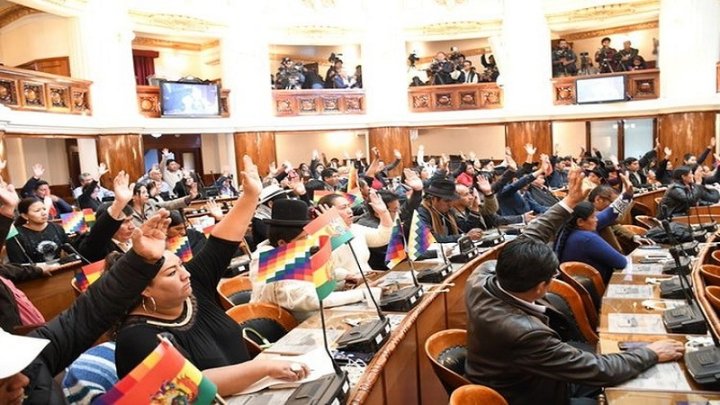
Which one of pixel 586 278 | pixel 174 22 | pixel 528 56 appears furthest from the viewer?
pixel 528 56

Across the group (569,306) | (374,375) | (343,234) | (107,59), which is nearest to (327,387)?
(374,375)

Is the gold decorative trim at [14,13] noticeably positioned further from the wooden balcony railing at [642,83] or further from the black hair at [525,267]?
the black hair at [525,267]

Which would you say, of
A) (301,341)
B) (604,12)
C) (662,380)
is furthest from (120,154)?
(604,12)

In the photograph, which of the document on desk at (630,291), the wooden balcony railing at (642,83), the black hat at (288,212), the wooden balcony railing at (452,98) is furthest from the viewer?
the wooden balcony railing at (452,98)

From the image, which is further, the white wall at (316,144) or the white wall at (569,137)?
the white wall at (316,144)

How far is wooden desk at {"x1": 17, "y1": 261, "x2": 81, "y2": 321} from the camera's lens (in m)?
5.17

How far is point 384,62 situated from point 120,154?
24.9ft

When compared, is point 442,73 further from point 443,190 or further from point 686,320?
point 686,320

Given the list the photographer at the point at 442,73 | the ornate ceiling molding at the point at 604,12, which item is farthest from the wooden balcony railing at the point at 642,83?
the photographer at the point at 442,73

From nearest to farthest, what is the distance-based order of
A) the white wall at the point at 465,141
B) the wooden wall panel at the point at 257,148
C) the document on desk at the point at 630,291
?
the document on desk at the point at 630,291 < the wooden wall panel at the point at 257,148 < the white wall at the point at 465,141

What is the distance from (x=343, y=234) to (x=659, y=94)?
14.3 m

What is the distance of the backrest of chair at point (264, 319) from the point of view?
10.7ft

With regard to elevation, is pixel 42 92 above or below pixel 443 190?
above

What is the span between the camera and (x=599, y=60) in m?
15.8
